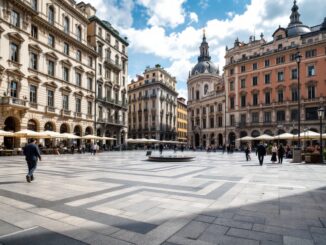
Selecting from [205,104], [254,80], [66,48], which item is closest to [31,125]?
[66,48]

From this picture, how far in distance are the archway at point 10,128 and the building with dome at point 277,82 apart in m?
42.6

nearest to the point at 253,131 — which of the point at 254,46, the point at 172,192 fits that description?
the point at 254,46

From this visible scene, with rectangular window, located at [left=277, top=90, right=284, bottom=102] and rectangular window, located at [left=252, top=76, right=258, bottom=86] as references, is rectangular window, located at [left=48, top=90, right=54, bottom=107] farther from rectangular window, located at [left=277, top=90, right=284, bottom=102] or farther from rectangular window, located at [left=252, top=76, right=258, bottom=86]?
rectangular window, located at [left=277, top=90, right=284, bottom=102]

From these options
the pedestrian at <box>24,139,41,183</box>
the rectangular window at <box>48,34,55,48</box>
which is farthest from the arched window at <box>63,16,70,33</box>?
the pedestrian at <box>24,139,41,183</box>

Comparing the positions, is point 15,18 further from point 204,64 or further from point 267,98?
point 204,64

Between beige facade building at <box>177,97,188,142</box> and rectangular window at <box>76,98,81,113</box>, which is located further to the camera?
beige facade building at <box>177,97,188,142</box>

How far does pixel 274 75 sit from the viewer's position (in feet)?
166

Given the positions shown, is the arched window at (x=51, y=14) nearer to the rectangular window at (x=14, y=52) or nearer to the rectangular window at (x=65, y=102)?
the rectangular window at (x=14, y=52)

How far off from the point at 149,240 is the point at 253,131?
52.3 meters

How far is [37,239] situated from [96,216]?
134cm

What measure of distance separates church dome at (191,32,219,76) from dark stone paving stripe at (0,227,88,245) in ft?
264

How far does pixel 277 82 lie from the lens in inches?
1975

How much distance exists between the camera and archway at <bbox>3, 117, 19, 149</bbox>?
1070 inches

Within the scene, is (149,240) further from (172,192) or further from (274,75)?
(274,75)
